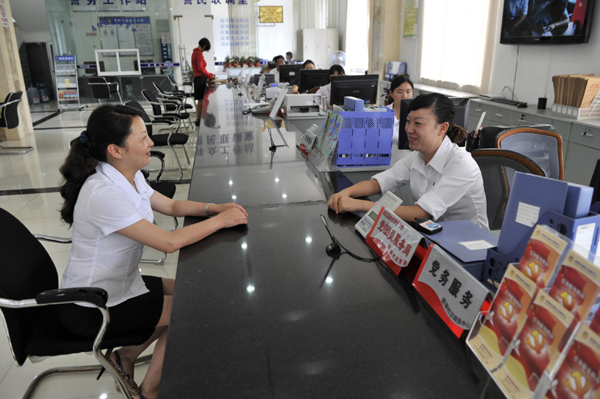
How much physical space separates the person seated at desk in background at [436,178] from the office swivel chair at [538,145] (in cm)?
62

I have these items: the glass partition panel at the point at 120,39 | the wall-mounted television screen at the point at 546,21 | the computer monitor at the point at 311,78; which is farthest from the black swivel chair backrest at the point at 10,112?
the wall-mounted television screen at the point at 546,21

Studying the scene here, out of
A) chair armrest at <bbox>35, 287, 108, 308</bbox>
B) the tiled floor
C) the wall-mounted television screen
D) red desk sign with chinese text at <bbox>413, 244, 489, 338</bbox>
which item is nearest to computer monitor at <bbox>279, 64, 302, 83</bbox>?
the tiled floor

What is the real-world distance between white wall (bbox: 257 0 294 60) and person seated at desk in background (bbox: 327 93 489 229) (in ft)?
34.4

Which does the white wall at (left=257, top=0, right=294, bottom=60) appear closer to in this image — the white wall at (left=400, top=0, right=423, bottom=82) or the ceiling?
the white wall at (left=400, top=0, right=423, bottom=82)

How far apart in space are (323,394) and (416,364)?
20 cm

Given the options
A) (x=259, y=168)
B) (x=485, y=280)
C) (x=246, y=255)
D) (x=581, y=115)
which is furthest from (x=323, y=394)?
(x=581, y=115)

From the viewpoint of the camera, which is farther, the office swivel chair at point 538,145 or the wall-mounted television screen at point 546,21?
the wall-mounted television screen at point 546,21

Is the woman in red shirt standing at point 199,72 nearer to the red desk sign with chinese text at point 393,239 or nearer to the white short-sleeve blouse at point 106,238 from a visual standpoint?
the white short-sleeve blouse at point 106,238

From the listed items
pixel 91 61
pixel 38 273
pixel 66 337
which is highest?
pixel 91 61

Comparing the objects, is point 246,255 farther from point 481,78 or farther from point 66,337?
point 481,78

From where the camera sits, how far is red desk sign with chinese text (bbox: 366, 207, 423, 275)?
1.12m

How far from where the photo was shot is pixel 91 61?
10.8 meters

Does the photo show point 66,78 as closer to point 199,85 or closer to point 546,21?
point 199,85

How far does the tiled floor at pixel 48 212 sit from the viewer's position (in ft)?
5.97
